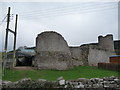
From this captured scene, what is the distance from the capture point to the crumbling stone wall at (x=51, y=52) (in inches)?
637

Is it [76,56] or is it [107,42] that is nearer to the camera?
[76,56]

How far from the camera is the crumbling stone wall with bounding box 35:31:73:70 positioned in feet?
53.1

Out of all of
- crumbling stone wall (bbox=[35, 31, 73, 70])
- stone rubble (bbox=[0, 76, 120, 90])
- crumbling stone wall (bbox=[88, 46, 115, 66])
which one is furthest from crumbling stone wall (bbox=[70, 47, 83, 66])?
stone rubble (bbox=[0, 76, 120, 90])

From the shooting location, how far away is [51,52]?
16.5 m

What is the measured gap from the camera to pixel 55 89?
337 inches

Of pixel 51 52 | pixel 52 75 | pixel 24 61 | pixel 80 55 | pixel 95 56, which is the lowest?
pixel 52 75

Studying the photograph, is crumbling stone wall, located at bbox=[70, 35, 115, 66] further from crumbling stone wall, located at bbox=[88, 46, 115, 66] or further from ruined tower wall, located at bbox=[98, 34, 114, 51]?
ruined tower wall, located at bbox=[98, 34, 114, 51]

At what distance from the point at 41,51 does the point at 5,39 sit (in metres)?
3.78

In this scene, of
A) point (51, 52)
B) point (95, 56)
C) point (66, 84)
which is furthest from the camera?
point (95, 56)

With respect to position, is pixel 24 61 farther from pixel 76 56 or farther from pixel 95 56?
pixel 95 56

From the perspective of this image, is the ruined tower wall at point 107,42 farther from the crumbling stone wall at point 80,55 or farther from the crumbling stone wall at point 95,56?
the crumbling stone wall at point 80,55

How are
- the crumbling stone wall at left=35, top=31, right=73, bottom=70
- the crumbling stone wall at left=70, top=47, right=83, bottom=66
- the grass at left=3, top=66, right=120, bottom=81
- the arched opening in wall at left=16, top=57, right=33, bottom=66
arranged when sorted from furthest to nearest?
the crumbling stone wall at left=70, top=47, right=83, bottom=66, the arched opening in wall at left=16, top=57, right=33, bottom=66, the crumbling stone wall at left=35, top=31, right=73, bottom=70, the grass at left=3, top=66, right=120, bottom=81

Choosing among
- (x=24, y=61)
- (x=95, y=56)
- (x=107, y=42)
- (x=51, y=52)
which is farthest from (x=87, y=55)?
(x=107, y=42)


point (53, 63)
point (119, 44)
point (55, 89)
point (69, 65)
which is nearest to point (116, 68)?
point (69, 65)
